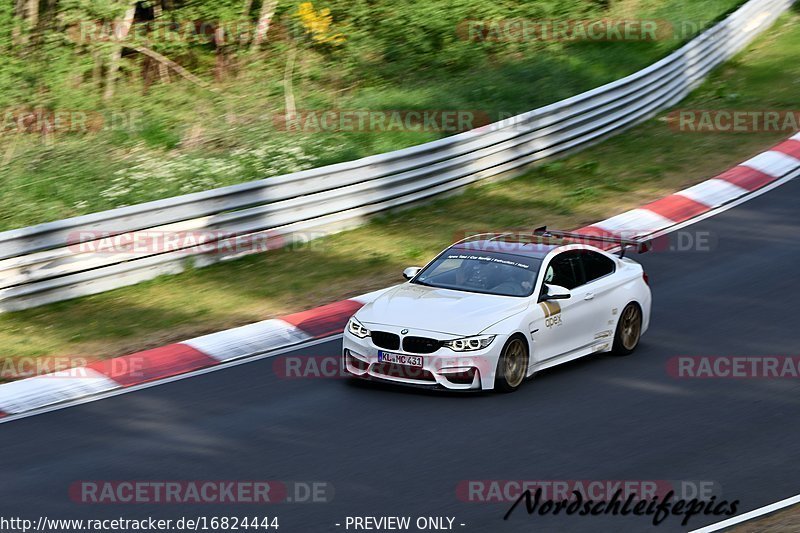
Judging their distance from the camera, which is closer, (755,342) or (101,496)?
(101,496)

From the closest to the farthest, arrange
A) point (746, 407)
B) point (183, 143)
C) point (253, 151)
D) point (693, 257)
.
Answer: point (746, 407), point (693, 257), point (253, 151), point (183, 143)

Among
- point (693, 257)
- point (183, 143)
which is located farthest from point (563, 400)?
point (183, 143)

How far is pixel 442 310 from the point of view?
440 inches

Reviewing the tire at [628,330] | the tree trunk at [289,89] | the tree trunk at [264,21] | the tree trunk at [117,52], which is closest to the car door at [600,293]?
the tire at [628,330]

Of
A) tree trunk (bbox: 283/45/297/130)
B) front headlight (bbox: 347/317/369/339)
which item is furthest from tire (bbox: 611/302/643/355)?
tree trunk (bbox: 283/45/297/130)

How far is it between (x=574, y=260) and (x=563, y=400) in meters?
1.94

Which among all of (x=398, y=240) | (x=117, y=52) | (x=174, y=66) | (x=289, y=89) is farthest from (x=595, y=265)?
(x=117, y=52)

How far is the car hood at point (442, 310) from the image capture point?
35.8 ft

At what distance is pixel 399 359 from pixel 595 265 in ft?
9.02

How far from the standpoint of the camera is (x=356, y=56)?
24.6 meters

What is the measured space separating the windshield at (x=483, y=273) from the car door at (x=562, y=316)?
0.59 ft

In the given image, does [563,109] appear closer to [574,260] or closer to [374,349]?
A: [574,260]

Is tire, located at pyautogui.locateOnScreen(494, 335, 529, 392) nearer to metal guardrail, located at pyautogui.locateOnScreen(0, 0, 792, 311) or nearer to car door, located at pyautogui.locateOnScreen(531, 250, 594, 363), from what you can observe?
car door, located at pyautogui.locateOnScreen(531, 250, 594, 363)

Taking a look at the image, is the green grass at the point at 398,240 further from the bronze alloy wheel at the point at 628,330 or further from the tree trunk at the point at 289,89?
the tree trunk at the point at 289,89
